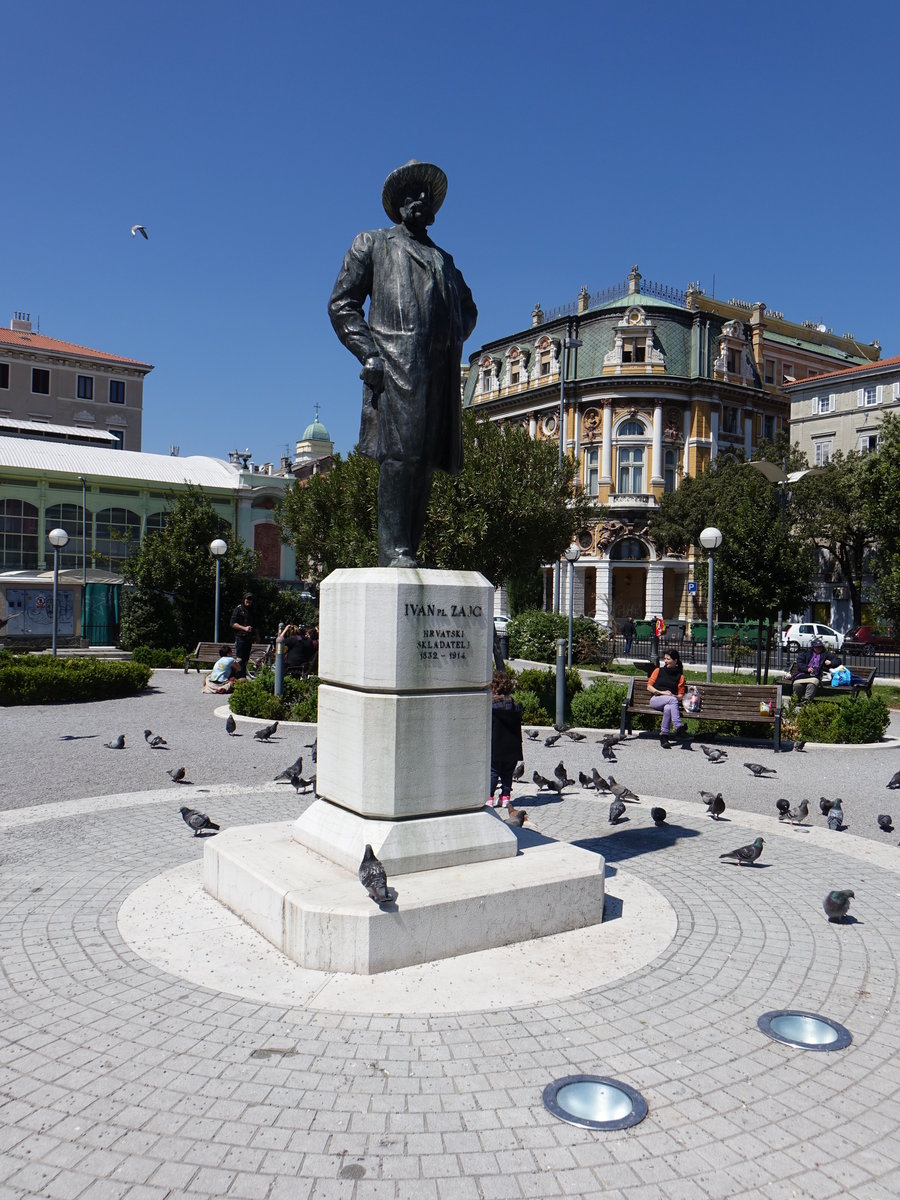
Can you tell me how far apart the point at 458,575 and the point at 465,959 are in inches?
96.3

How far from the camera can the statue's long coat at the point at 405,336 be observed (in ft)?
19.4

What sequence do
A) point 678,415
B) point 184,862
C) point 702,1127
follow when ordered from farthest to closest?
point 678,415 → point 184,862 → point 702,1127

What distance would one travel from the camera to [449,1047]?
4.05 meters

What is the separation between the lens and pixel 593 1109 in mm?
3561

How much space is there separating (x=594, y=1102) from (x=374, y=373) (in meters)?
4.50

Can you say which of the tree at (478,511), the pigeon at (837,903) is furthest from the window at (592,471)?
the pigeon at (837,903)

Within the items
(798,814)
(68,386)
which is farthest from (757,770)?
(68,386)

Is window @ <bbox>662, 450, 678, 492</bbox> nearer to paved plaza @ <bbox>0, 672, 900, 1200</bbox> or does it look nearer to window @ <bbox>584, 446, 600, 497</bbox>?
window @ <bbox>584, 446, 600, 497</bbox>

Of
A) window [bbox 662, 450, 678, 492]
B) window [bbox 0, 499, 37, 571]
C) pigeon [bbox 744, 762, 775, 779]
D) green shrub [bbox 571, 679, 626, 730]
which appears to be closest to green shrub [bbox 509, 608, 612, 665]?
green shrub [bbox 571, 679, 626, 730]

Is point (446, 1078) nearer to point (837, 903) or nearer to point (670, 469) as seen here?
point (837, 903)

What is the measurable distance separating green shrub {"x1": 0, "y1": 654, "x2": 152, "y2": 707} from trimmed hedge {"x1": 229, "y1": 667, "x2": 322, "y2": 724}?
13.0 ft

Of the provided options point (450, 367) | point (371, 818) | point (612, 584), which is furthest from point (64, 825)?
point (612, 584)

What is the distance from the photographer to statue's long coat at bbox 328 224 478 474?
5.92 metres

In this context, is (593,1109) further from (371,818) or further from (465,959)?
(371,818)
